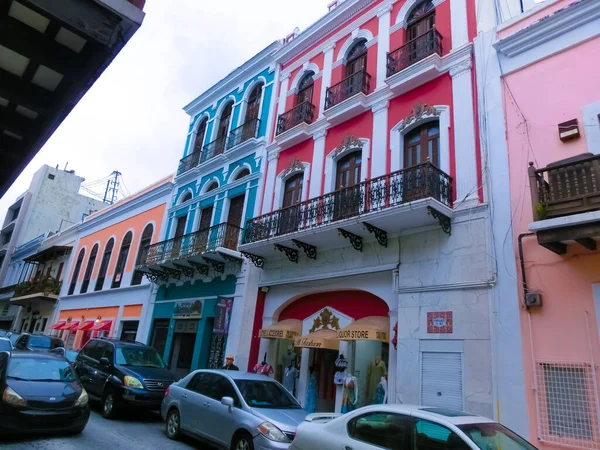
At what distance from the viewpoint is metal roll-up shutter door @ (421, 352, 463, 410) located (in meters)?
8.93

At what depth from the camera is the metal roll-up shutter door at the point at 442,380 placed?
8930 mm

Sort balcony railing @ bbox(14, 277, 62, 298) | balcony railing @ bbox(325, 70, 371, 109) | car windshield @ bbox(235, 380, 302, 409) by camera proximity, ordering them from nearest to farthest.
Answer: car windshield @ bbox(235, 380, 302, 409)
balcony railing @ bbox(325, 70, 371, 109)
balcony railing @ bbox(14, 277, 62, 298)

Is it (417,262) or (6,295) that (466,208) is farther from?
(6,295)

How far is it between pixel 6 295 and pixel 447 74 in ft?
132

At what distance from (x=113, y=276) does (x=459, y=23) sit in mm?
20762

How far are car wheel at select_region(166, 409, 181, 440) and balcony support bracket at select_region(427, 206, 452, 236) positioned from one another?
695 cm

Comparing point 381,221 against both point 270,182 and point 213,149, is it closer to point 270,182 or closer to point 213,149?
point 270,182

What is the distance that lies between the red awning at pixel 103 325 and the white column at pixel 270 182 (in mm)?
12103

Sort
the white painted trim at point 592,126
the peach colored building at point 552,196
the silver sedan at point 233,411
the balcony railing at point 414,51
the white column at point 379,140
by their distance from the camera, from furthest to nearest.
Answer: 1. the white column at point 379,140
2. the balcony railing at point 414,51
3. the white painted trim at point 592,126
4. the peach colored building at point 552,196
5. the silver sedan at point 233,411

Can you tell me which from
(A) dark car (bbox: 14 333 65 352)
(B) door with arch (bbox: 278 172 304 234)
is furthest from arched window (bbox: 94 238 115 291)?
(B) door with arch (bbox: 278 172 304 234)

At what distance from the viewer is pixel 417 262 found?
10516mm

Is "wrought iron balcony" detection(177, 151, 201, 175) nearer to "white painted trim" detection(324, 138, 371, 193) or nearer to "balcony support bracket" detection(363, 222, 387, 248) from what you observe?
"white painted trim" detection(324, 138, 371, 193)

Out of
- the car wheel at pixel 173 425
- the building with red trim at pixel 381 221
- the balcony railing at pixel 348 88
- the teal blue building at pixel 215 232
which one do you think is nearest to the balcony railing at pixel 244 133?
the teal blue building at pixel 215 232

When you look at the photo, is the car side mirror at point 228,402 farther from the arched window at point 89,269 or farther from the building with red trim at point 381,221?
the arched window at point 89,269
